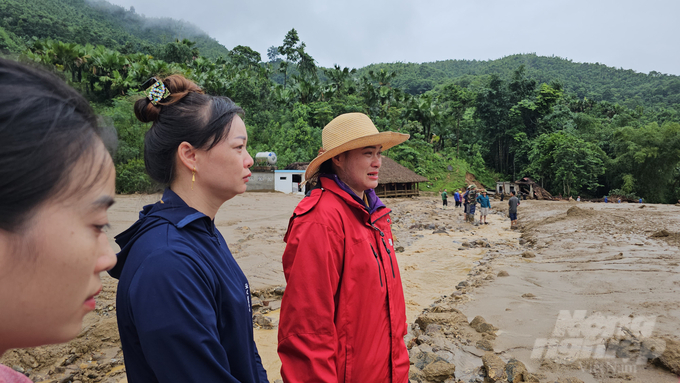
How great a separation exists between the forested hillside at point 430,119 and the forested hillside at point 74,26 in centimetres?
29

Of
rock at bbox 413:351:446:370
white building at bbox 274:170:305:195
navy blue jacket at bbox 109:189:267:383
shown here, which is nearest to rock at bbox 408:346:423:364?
rock at bbox 413:351:446:370

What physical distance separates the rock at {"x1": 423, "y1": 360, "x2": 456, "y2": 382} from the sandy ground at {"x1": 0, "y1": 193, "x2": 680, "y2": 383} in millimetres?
768

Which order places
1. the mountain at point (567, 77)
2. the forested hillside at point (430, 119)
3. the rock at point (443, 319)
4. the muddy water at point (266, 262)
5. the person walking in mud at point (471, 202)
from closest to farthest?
1. the muddy water at point (266, 262)
2. the rock at point (443, 319)
3. the person walking in mud at point (471, 202)
4. the forested hillside at point (430, 119)
5. the mountain at point (567, 77)

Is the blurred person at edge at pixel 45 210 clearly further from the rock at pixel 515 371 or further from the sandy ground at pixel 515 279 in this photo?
the rock at pixel 515 371

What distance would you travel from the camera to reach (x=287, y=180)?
25.0 metres

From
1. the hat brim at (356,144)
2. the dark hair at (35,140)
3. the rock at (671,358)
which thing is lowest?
the rock at (671,358)

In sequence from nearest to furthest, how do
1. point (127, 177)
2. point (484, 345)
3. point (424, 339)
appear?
point (484, 345), point (424, 339), point (127, 177)

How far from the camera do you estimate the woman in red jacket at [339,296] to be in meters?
1.60

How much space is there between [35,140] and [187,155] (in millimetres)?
717

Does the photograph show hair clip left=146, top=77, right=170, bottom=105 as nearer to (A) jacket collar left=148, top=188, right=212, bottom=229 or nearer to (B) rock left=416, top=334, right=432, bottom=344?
(A) jacket collar left=148, top=188, right=212, bottom=229

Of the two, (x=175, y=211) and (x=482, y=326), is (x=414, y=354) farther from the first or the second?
(x=175, y=211)

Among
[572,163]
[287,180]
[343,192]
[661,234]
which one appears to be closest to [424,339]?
[343,192]

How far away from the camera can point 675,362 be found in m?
2.98

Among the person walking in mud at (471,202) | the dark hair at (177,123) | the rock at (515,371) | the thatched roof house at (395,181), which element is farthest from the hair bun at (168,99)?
the thatched roof house at (395,181)
